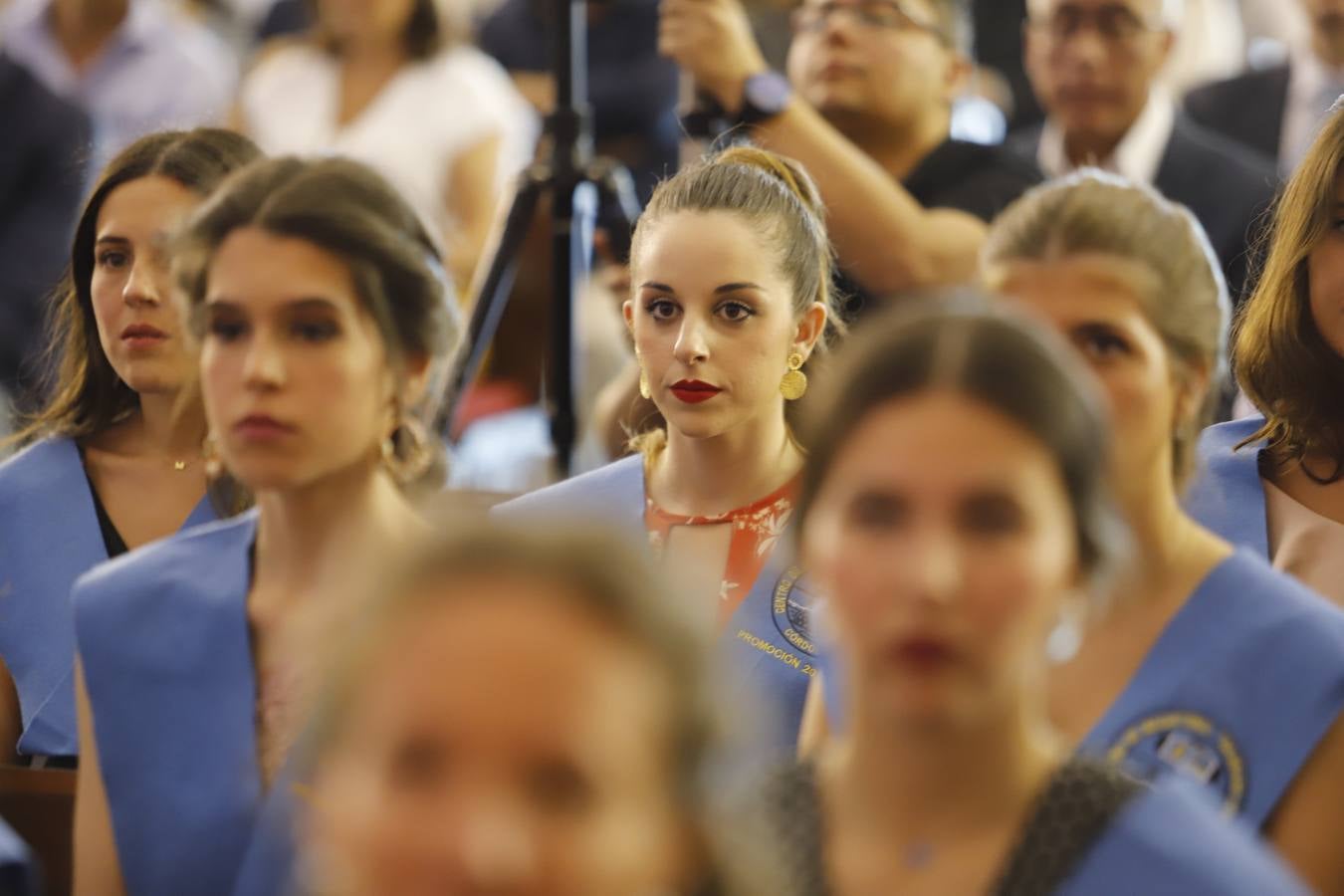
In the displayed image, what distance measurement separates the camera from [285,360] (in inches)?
50.3

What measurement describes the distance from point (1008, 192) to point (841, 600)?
1.33 metres

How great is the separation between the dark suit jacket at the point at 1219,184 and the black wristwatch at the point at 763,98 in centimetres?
56

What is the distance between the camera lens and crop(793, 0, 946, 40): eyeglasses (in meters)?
2.14

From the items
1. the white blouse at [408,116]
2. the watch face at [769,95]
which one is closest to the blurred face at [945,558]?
the watch face at [769,95]

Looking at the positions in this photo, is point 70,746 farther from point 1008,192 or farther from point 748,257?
point 1008,192

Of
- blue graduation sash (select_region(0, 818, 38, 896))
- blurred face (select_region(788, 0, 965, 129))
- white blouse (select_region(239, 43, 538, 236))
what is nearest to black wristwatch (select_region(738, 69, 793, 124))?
blurred face (select_region(788, 0, 965, 129))

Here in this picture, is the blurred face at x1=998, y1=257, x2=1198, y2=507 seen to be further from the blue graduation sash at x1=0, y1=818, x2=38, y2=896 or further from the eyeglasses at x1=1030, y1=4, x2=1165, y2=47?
the eyeglasses at x1=1030, y1=4, x2=1165, y2=47

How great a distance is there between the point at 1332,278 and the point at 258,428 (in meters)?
0.89

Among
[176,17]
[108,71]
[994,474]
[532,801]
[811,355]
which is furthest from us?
[176,17]

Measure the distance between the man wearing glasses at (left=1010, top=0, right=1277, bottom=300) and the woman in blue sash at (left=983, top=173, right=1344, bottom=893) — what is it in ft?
3.60

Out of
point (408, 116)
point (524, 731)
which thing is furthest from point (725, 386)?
point (408, 116)

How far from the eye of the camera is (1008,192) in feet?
6.89

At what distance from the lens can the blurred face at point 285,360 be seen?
4.17 feet

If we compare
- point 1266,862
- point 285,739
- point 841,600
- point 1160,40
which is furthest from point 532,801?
point 1160,40
